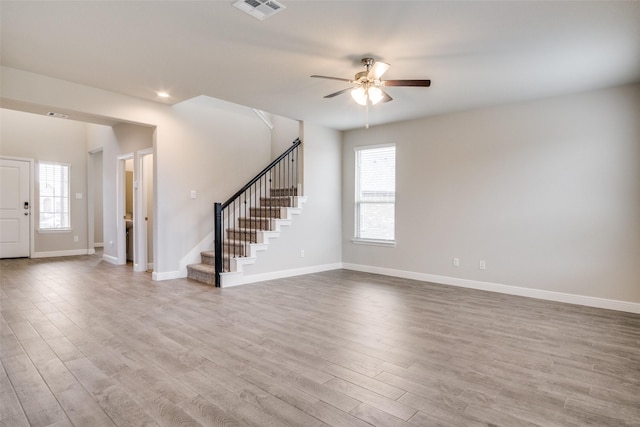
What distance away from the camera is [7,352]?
2.75m

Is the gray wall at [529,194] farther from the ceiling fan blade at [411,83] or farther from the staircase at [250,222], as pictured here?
the ceiling fan blade at [411,83]

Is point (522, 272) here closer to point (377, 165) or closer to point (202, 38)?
point (377, 165)

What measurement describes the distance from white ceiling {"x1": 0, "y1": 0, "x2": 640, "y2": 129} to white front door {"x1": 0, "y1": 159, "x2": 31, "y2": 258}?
473 centimetres

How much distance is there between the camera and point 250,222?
565 centimetres

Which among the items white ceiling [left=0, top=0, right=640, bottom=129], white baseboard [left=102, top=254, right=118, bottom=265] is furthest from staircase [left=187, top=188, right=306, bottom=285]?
white baseboard [left=102, top=254, right=118, bottom=265]

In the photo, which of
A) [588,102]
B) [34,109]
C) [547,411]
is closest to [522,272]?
[588,102]

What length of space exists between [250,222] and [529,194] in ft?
13.2

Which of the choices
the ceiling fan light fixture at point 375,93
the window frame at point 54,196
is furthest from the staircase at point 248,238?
the window frame at point 54,196

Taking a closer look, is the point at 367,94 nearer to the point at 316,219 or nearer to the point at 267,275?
the point at 316,219

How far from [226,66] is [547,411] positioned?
391cm

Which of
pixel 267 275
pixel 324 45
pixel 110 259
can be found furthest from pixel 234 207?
pixel 324 45

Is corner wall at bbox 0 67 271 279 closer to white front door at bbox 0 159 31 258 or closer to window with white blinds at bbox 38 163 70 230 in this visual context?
white front door at bbox 0 159 31 258

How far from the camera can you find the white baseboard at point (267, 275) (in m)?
5.15

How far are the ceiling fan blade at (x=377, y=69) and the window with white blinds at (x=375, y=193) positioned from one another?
266cm
